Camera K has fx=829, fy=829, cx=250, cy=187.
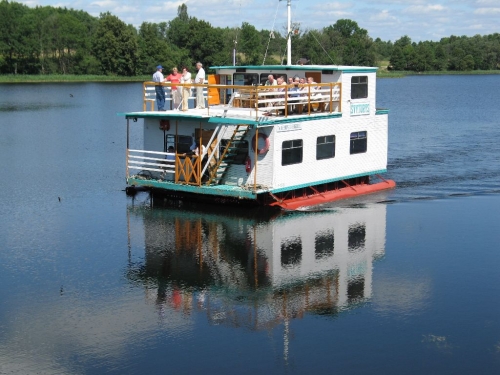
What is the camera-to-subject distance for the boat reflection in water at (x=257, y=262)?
20.2 meters

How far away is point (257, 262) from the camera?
24047mm

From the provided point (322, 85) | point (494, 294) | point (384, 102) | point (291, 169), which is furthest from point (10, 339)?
point (384, 102)

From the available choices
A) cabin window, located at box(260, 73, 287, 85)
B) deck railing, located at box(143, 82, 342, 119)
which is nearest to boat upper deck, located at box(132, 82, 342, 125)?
deck railing, located at box(143, 82, 342, 119)

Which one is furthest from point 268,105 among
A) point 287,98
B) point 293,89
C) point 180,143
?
point 180,143

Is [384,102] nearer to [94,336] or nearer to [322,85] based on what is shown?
[322,85]

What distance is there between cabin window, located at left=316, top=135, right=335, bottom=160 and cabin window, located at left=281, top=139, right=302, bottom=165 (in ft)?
3.70

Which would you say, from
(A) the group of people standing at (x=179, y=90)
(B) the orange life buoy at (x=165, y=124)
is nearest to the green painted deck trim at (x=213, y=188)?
(B) the orange life buoy at (x=165, y=124)

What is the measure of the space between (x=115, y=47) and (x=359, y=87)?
9247 cm

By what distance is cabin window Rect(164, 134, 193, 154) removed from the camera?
3118 centimetres

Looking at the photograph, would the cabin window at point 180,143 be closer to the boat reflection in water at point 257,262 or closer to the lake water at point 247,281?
the lake water at point 247,281

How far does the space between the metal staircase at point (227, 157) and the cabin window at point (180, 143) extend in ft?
5.91

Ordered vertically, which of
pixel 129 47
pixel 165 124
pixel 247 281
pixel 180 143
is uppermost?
pixel 129 47

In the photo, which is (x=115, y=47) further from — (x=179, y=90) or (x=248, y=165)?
(x=248, y=165)

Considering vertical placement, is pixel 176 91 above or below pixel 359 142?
above
